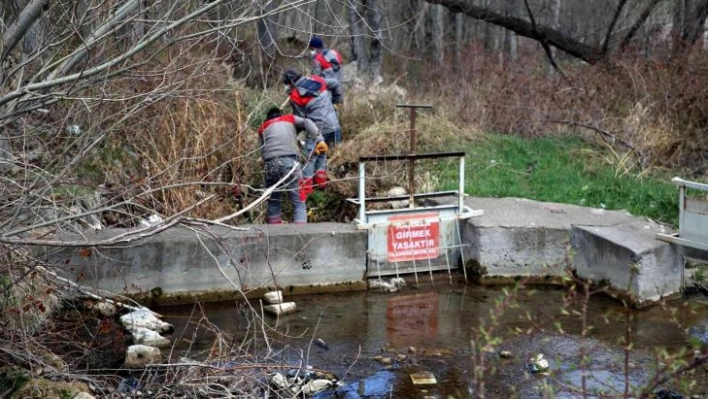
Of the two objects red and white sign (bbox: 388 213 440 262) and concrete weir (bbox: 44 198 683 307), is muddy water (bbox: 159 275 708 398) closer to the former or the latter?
concrete weir (bbox: 44 198 683 307)

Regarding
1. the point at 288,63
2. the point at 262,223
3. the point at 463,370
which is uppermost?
the point at 288,63

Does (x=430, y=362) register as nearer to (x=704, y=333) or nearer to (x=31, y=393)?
(x=704, y=333)

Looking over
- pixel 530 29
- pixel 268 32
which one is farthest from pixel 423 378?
pixel 530 29

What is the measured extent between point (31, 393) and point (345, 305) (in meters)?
4.22

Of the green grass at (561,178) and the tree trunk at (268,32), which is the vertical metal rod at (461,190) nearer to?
the green grass at (561,178)

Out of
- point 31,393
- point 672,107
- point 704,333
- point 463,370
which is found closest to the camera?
point 31,393

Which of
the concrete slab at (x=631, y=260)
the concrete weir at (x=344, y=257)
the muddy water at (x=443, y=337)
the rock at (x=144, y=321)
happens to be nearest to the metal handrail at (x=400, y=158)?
the concrete weir at (x=344, y=257)

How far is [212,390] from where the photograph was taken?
614cm

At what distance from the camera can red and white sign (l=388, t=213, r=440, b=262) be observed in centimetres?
1037

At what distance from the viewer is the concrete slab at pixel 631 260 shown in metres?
9.27

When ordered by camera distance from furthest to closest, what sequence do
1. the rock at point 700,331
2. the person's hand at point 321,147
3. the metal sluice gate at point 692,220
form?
the person's hand at point 321,147 → the metal sluice gate at point 692,220 → the rock at point 700,331

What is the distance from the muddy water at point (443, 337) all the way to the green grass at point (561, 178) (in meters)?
1.85

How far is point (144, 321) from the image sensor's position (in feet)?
28.2

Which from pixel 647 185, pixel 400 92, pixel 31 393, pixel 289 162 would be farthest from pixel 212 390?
pixel 400 92
